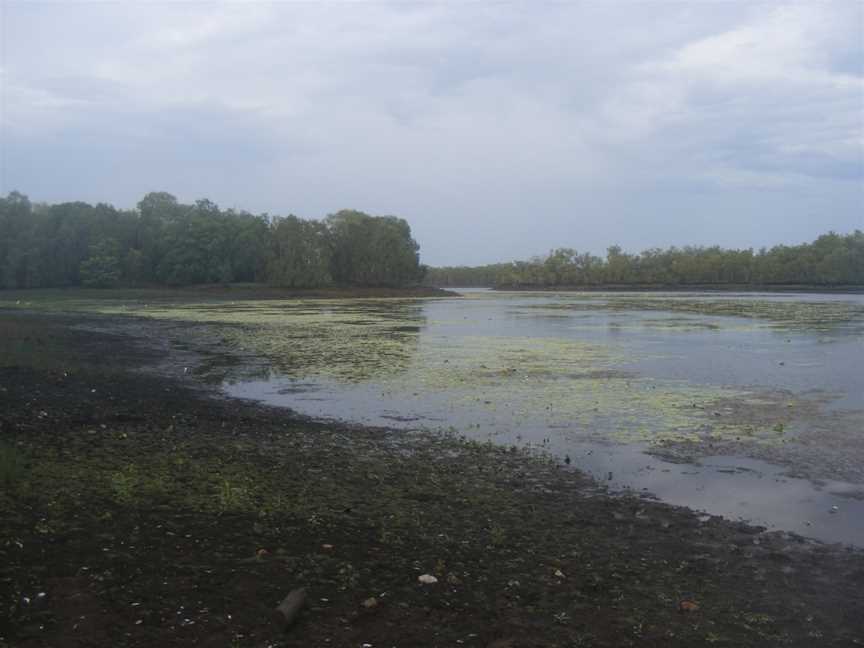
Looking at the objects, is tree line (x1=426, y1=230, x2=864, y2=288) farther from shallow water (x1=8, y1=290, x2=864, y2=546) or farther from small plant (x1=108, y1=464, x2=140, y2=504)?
small plant (x1=108, y1=464, x2=140, y2=504)

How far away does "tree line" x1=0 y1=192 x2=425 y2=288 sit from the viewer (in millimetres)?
103188

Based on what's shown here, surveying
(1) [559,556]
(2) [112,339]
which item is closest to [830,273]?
(2) [112,339]

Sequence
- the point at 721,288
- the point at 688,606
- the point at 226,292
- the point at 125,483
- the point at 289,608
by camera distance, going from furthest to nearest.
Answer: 1. the point at 721,288
2. the point at 226,292
3. the point at 125,483
4. the point at 688,606
5. the point at 289,608

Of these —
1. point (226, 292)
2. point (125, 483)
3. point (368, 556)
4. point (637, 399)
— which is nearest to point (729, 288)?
point (226, 292)

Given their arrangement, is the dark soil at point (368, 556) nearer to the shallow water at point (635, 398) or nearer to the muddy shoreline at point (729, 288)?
the shallow water at point (635, 398)

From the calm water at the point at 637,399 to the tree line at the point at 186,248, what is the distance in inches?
3169

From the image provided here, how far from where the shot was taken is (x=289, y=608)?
5.33m

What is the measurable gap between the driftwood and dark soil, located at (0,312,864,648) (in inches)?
3.0

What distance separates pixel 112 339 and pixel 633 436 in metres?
26.6

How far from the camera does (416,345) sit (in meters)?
31.8

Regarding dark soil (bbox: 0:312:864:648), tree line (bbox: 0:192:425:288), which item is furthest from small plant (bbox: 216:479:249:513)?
tree line (bbox: 0:192:425:288)

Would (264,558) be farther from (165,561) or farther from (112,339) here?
(112,339)

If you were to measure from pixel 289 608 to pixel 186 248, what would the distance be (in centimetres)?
11531

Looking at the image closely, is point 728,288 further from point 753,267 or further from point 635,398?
point 635,398
